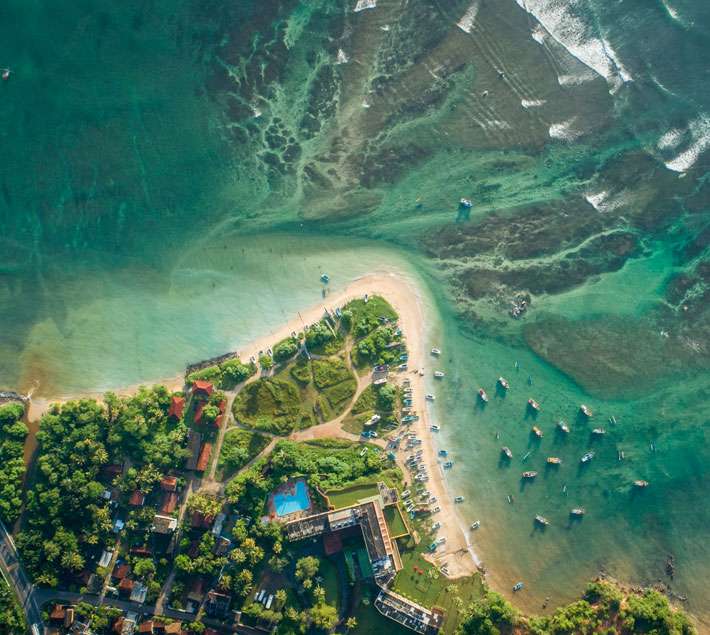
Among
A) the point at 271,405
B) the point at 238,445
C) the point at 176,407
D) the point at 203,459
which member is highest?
the point at 176,407

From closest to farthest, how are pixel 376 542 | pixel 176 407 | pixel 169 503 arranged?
pixel 376 542
pixel 169 503
pixel 176 407

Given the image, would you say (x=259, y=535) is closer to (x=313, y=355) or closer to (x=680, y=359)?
(x=313, y=355)

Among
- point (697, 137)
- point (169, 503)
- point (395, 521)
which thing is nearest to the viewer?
point (169, 503)

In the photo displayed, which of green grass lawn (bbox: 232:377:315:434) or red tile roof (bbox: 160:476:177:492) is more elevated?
green grass lawn (bbox: 232:377:315:434)

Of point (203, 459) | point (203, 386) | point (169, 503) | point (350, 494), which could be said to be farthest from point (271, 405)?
point (169, 503)

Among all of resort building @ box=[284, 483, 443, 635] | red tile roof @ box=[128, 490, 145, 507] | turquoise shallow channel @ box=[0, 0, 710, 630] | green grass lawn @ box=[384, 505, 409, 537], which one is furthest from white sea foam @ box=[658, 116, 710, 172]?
red tile roof @ box=[128, 490, 145, 507]

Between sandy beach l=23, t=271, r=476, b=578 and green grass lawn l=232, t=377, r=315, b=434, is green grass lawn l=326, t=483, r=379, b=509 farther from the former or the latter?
green grass lawn l=232, t=377, r=315, b=434

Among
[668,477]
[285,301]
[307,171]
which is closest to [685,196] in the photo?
[668,477]

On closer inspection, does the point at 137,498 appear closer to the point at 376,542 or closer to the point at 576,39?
the point at 376,542
